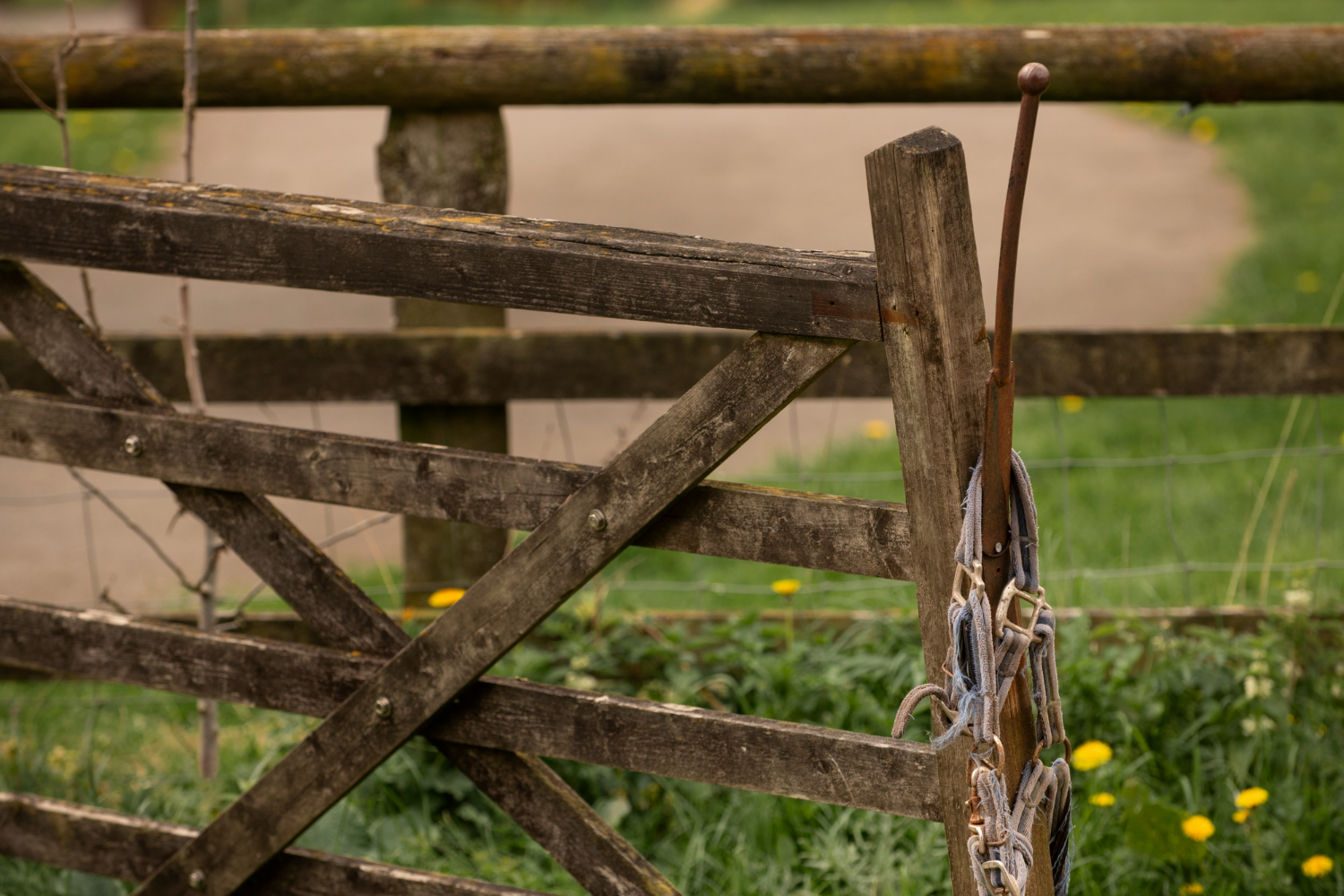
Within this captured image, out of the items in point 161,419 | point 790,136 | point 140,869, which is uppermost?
point 790,136

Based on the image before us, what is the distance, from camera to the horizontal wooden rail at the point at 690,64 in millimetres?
2543

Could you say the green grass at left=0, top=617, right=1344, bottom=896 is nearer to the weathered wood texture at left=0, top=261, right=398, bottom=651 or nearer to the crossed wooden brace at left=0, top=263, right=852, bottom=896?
the crossed wooden brace at left=0, top=263, right=852, bottom=896

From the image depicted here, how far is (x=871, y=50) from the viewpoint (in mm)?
2555

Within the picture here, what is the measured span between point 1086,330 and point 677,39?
3.68ft

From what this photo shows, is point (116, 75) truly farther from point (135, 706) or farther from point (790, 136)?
point (790, 136)

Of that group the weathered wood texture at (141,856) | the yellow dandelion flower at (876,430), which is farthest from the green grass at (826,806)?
the yellow dandelion flower at (876,430)

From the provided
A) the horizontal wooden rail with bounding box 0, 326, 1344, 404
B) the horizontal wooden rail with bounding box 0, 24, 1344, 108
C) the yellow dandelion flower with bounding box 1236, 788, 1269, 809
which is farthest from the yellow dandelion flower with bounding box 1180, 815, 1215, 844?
the horizontal wooden rail with bounding box 0, 24, 1344, 108

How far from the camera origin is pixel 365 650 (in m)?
1.70

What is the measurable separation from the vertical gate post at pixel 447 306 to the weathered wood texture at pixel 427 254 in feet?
3.29

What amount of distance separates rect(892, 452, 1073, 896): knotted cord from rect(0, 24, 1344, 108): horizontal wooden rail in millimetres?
1537

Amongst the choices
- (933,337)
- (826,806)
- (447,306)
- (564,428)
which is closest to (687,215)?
(564,428)

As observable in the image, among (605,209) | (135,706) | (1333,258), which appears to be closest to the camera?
(135,706)

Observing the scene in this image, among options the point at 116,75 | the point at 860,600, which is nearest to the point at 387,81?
the point at 116,75

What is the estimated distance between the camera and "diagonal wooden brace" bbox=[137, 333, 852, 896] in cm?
134
